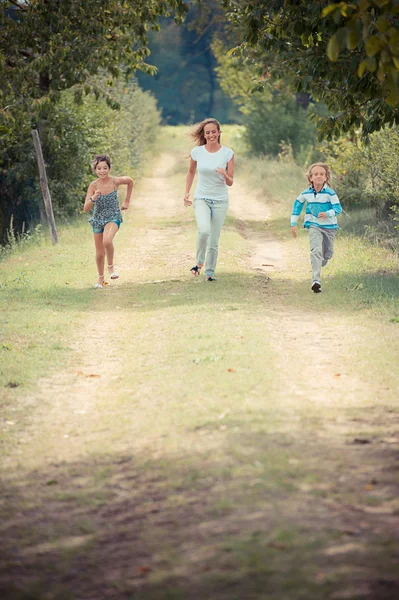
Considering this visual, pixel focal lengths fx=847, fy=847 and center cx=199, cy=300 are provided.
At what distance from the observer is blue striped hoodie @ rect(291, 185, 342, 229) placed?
10.9 m

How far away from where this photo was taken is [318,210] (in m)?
11.0

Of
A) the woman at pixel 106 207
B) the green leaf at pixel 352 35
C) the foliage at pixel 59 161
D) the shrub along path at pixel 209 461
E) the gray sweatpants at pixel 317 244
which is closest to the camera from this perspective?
the shrub along path at pixel 209 461

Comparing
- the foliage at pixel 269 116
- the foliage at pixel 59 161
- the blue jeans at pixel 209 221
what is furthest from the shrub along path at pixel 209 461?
the foliage at pixel 269 116

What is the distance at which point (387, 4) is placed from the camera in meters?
5.60

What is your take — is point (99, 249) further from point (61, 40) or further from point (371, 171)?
point (371, 171)

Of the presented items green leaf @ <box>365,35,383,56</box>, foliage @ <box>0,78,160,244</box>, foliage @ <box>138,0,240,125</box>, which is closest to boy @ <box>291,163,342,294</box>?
green leaf @ <box>365,35,383,56</box>

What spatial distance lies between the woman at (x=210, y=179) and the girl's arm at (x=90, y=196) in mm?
1237

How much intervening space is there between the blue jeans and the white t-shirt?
95 millimetres

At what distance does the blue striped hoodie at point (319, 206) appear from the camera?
35.8 ft

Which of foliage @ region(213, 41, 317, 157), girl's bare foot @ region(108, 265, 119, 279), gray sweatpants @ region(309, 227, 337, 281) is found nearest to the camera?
gray sweatpants @ region(309, 227, 337, 281)

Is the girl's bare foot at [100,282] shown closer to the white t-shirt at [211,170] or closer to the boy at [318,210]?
the white t-shirt at [211,170]

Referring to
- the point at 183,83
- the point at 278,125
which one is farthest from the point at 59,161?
the point at 183,83

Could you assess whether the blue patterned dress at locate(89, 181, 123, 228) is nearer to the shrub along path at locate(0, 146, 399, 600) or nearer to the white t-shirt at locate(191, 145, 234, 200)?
the white t-shirt at locate(191, 145, 234, 200)

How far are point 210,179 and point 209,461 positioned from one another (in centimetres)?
682
